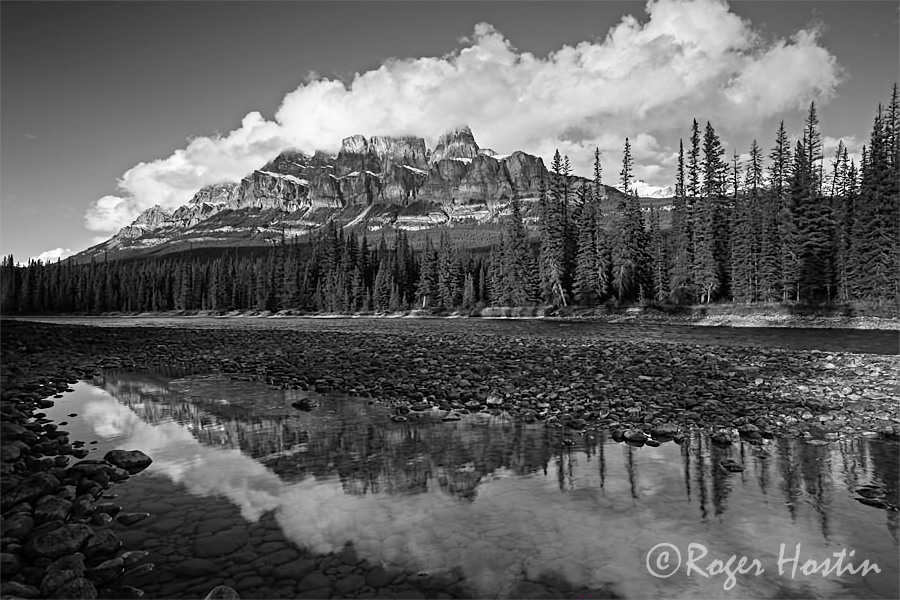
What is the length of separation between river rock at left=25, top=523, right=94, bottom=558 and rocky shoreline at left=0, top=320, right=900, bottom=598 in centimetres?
1

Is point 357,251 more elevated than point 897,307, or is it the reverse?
point 357,251

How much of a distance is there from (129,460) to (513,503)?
7583 millimetres

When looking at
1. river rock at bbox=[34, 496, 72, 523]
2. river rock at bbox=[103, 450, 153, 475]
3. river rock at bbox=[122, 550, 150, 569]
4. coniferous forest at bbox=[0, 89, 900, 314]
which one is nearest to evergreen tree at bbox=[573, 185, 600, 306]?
coniferous forest at bbox=[0, 89, 900, 314]

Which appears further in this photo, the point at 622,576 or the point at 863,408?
the point at 863,408

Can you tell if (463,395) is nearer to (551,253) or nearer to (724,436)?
(724,436)

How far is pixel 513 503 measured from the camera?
805 cm

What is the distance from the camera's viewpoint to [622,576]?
5965 millimetres

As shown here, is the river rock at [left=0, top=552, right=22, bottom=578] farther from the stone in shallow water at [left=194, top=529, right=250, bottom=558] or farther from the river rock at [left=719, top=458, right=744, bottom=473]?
the river rock at [left=719, top=458, right=744, bottom=473]

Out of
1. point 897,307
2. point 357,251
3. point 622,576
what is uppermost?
point 357,251

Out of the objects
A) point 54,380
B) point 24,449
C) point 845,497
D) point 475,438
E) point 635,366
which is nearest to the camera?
point 845,497

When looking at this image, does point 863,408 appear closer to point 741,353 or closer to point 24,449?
point 741,353

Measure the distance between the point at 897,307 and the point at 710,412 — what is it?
129 ft

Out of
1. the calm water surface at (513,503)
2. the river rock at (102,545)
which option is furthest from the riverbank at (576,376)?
the river rock at (102,545)

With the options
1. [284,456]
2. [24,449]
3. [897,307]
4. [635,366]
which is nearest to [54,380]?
[24,449]
